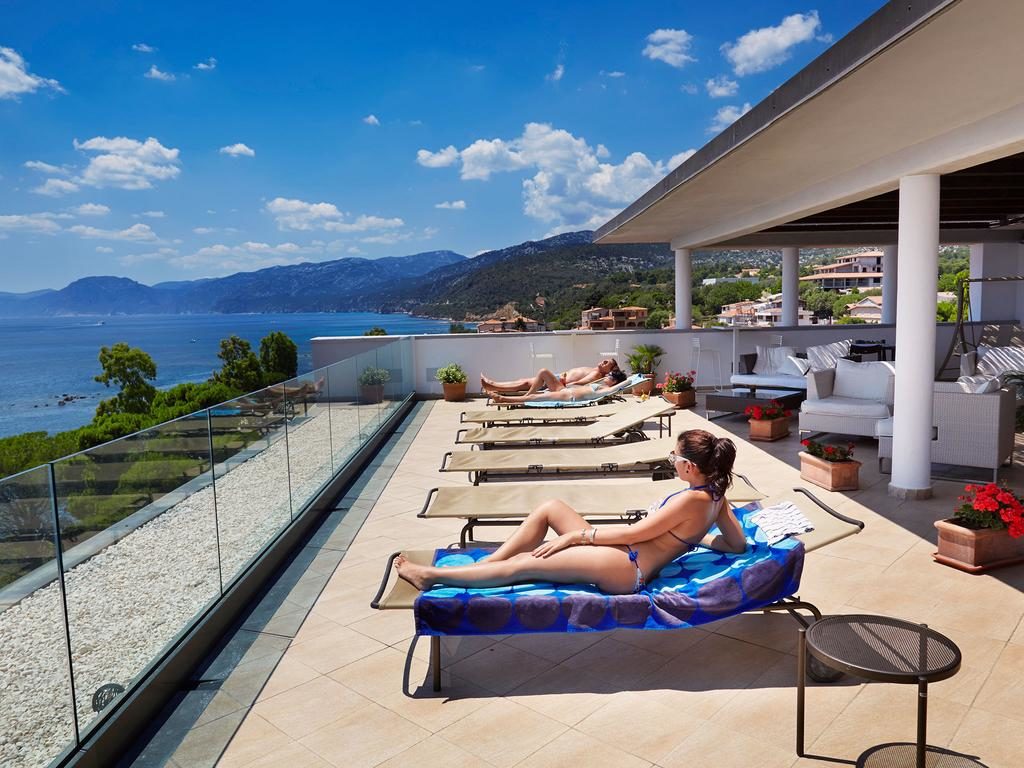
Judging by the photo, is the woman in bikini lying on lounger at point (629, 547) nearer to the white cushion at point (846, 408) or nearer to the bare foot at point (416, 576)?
the bare foot at point (416, 576)

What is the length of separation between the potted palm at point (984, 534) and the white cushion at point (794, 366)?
5.94 m

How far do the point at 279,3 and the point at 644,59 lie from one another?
47.6m

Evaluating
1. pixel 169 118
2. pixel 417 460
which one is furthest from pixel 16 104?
pixel 417 460

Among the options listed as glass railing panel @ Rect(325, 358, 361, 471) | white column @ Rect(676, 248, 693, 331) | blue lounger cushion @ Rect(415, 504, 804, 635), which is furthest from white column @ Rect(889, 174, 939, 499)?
white column @ Rect(676, 248, 693, 331)

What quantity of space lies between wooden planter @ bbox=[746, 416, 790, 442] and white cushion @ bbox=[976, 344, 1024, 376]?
2855 millimetres

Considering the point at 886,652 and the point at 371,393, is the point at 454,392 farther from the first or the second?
the point at 886,652

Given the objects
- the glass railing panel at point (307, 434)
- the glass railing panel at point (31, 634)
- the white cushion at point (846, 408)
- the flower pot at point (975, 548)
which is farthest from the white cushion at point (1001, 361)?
the glass railing panel at point (31, 634)

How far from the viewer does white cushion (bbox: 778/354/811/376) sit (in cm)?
1039

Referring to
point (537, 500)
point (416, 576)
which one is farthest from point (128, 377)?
point (416, 576)

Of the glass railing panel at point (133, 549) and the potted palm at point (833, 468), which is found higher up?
the glass railing panel at point (133, 549)

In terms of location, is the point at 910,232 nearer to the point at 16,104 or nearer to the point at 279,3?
the point at 279,3

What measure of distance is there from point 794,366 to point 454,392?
554 centimetres

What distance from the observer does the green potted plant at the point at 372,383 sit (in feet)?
28.2

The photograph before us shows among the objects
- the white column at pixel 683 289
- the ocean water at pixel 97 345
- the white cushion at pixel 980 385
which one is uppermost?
the white column at pixel 683 289
